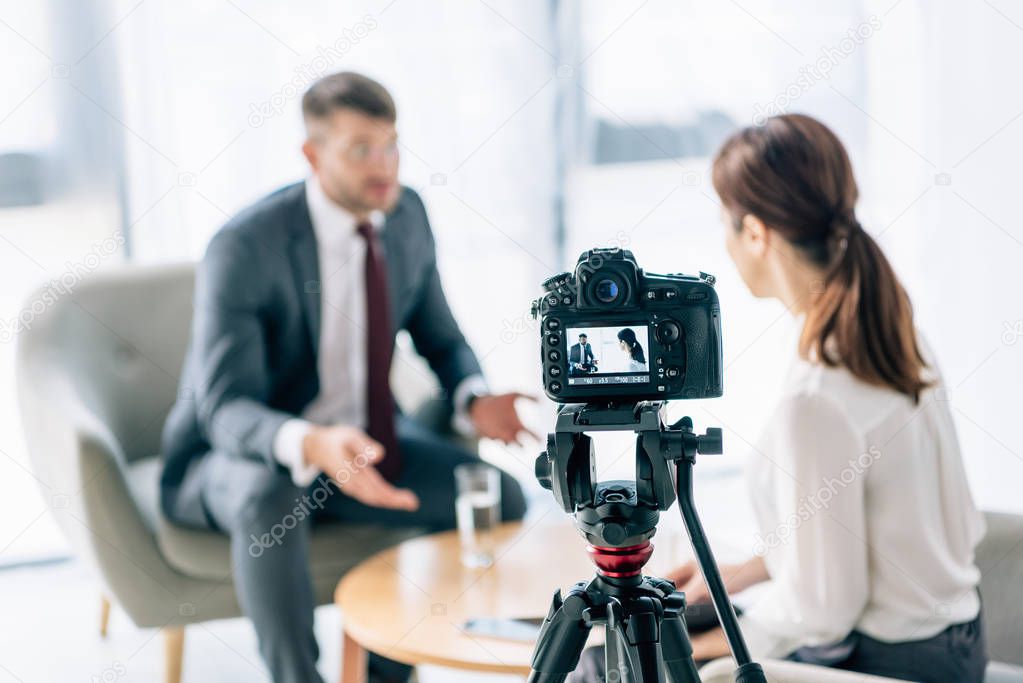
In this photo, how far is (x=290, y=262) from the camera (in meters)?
2.23

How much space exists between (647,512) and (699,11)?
271 centimetres

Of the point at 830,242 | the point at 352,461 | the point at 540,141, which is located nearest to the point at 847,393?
the point at 830,242

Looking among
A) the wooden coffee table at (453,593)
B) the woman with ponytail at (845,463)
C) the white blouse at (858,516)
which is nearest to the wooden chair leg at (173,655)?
the wooden coffee table at (453,593)

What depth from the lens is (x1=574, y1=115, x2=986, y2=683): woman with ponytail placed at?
4.37 ft

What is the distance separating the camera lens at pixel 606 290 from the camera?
3.14ft

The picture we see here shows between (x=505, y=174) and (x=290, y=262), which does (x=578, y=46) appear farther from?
(x=290, y=262)

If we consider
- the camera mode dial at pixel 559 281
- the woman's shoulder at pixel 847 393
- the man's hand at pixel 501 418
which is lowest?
the man's hand at pixel 501 418

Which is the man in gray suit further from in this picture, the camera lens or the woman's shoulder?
the camera lens

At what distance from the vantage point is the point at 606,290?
96cm

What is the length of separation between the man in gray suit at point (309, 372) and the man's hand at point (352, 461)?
Answer: 0.01m

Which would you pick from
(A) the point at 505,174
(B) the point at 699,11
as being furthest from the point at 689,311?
(B) the point at 699,11

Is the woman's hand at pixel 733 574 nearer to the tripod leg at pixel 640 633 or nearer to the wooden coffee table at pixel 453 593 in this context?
the wooden coffee table at pixel 453 593

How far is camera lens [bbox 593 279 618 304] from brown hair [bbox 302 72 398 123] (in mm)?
1420

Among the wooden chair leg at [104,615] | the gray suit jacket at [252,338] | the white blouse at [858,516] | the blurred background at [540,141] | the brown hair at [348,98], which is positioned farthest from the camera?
the blurred background at [540,141]
